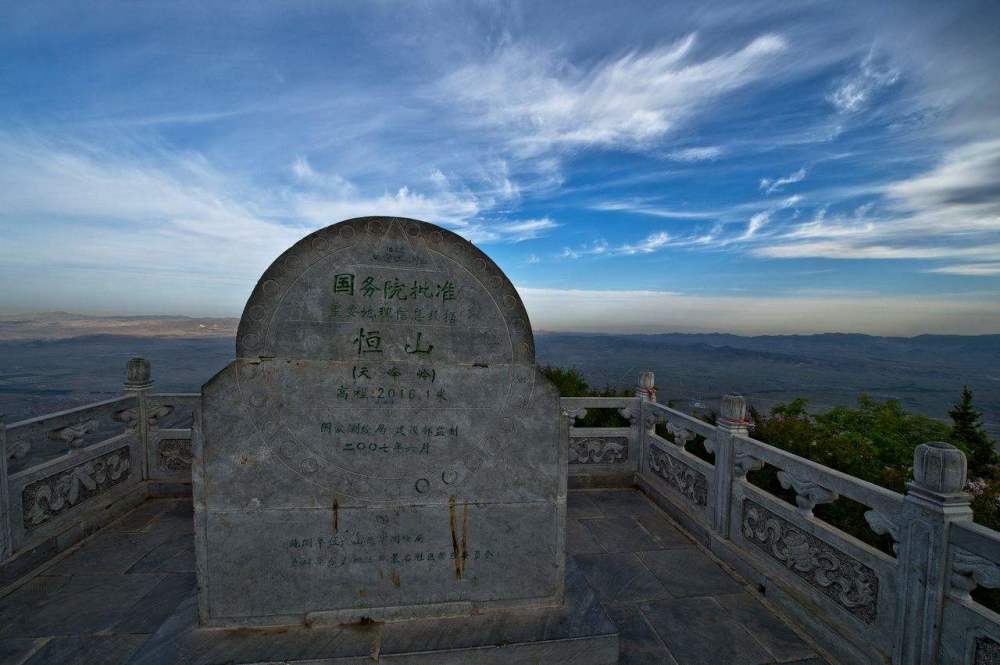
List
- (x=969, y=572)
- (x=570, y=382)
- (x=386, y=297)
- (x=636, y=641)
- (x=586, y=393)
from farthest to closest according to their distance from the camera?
1. (x=570, y=382)
2. (x=586, y=393)
3. (x=636, y=641)
4. (x=386, y=297)
5. (x=969, y=572)

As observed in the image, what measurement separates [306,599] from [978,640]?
14.3 ft

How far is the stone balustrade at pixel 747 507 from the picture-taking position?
289 cm

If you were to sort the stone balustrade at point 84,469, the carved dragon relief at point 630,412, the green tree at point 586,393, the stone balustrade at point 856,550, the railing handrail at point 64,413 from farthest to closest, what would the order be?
the green tree at point 586,393 < the carved dragon relief at point 630,412 < the railing handrail at point 64,413 < the stone balustrade at point 84,469 < the stone balustrade at point 856,550

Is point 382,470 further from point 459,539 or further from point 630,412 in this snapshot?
point 630,412

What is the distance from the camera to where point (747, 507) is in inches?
187

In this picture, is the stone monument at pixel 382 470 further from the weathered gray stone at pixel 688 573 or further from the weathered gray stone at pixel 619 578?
the weathered gray stone at pixel 688 573

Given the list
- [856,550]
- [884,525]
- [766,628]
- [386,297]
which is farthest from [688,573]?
[386,297]

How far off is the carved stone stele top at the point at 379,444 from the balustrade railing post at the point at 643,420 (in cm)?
412

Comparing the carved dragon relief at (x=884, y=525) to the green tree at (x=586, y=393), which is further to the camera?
the green tree at (x=586, y=393)

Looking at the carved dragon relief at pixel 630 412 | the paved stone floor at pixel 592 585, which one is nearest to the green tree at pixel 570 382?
the carved dragon relief at pixel 630 412

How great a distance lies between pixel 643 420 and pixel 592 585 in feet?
10.5

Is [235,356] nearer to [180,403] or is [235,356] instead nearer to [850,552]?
[180,403]

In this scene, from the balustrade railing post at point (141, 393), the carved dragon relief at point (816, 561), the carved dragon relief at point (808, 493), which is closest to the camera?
the carved dragon relief at point (816, 561)

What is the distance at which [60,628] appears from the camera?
3.68 m
